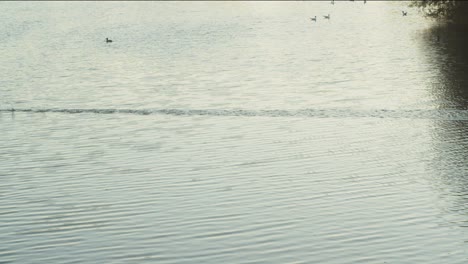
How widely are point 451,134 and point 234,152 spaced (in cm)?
811

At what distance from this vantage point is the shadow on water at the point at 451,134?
24359mm

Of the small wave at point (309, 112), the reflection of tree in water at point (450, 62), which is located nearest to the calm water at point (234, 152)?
the small wave at point (309, 112)

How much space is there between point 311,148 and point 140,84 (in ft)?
60.0

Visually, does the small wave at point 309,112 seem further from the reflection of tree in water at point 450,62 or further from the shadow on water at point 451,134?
the reflection of tree in water at point 450,62

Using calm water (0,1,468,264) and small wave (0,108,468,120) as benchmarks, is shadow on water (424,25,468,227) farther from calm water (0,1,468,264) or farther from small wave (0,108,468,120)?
small wave (0,108,468,120)

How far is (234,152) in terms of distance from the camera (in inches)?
1220

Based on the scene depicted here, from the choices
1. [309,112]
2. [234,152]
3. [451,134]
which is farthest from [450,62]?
[234,152]

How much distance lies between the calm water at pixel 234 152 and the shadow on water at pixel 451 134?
11 centimetres

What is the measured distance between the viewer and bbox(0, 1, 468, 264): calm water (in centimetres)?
2089

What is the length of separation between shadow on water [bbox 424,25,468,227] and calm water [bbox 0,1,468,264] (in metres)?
0.11

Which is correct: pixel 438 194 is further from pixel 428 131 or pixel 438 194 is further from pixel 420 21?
pixel 420 21

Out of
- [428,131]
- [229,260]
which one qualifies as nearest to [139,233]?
[229,260]

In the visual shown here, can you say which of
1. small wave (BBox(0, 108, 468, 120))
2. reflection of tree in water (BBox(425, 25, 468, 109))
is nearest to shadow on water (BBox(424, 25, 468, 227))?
reflection of tree in water (BBox(425, 25, 468, 109))

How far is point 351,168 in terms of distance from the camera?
28250 mm
